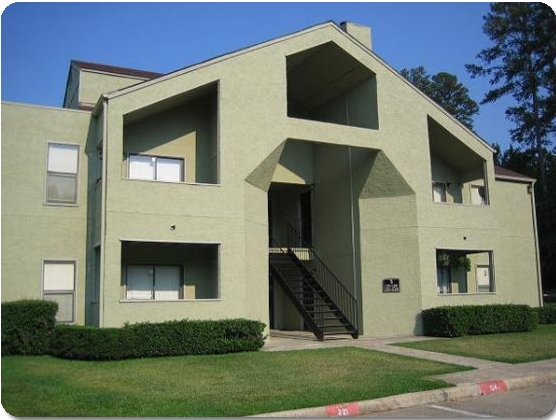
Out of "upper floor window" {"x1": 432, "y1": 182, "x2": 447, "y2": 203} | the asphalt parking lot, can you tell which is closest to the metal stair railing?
"upper floor window" {"x1": 432, "y1": 182, "x2": 447, "y2": 203}

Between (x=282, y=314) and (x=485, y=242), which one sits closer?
(x=485, y=242)

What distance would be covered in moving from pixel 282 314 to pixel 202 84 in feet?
33.7

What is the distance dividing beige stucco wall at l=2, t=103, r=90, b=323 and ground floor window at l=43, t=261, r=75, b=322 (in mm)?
177

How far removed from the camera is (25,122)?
675 inches

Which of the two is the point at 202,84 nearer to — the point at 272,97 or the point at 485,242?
the point at 272,97

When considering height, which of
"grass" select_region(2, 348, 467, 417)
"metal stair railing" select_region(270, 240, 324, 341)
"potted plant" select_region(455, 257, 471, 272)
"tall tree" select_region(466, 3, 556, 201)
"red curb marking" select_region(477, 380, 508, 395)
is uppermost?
"tall tree" select_region(466, 3, 556, 201)

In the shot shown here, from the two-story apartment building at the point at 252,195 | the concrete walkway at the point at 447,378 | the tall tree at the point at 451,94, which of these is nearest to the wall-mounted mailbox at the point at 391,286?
the two-story apartment building at the point at 252,195

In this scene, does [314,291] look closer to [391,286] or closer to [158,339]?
[391,286]

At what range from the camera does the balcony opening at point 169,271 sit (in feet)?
59.5

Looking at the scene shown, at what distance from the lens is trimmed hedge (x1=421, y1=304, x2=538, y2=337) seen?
19422mm

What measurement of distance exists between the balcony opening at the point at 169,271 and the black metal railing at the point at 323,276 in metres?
4.41

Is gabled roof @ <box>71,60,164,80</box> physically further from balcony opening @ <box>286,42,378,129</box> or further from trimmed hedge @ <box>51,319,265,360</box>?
trimmed hedge @ <box>51,319,265,360</box>

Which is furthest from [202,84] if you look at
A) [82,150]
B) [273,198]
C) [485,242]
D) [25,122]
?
[485,242]

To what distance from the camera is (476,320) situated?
19.9m
